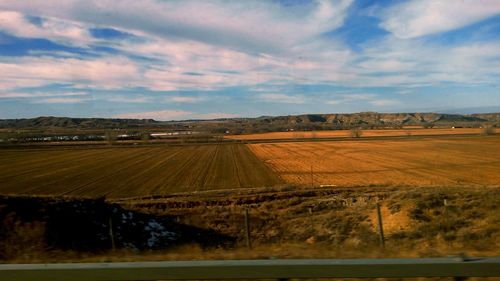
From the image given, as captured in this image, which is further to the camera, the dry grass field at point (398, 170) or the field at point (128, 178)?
the dry grass field at point (398, 170)

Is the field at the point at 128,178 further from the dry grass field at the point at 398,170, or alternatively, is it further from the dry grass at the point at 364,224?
the dry grass at the point at 364,224

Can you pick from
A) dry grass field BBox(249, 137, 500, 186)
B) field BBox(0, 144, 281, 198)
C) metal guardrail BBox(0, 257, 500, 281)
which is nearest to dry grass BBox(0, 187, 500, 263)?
metal guardrail BBox(0, 257, 500, 281)

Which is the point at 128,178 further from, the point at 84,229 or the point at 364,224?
the point at 364,224

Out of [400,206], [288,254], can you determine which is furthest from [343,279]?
[400,206]

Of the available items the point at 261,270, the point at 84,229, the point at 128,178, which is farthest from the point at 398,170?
the point at 261,270

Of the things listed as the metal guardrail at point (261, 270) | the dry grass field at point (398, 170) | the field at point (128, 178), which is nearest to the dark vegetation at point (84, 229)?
the metal guardrail at point (261, 270)

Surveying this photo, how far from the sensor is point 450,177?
39.7 metres

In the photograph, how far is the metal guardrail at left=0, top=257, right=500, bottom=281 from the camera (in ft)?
11.3

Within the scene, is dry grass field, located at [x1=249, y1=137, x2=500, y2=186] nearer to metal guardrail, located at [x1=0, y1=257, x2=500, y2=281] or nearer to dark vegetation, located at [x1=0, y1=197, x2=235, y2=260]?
dark vegetation, located at [x1=0, y1=197, x2=235, y2=260]

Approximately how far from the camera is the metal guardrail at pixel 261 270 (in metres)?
3.45

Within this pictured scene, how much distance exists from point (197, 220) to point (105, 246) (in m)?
5.27

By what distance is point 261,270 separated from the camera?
3535 mm

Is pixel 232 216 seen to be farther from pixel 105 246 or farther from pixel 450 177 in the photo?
pixel 450 177

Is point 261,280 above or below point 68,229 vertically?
above
